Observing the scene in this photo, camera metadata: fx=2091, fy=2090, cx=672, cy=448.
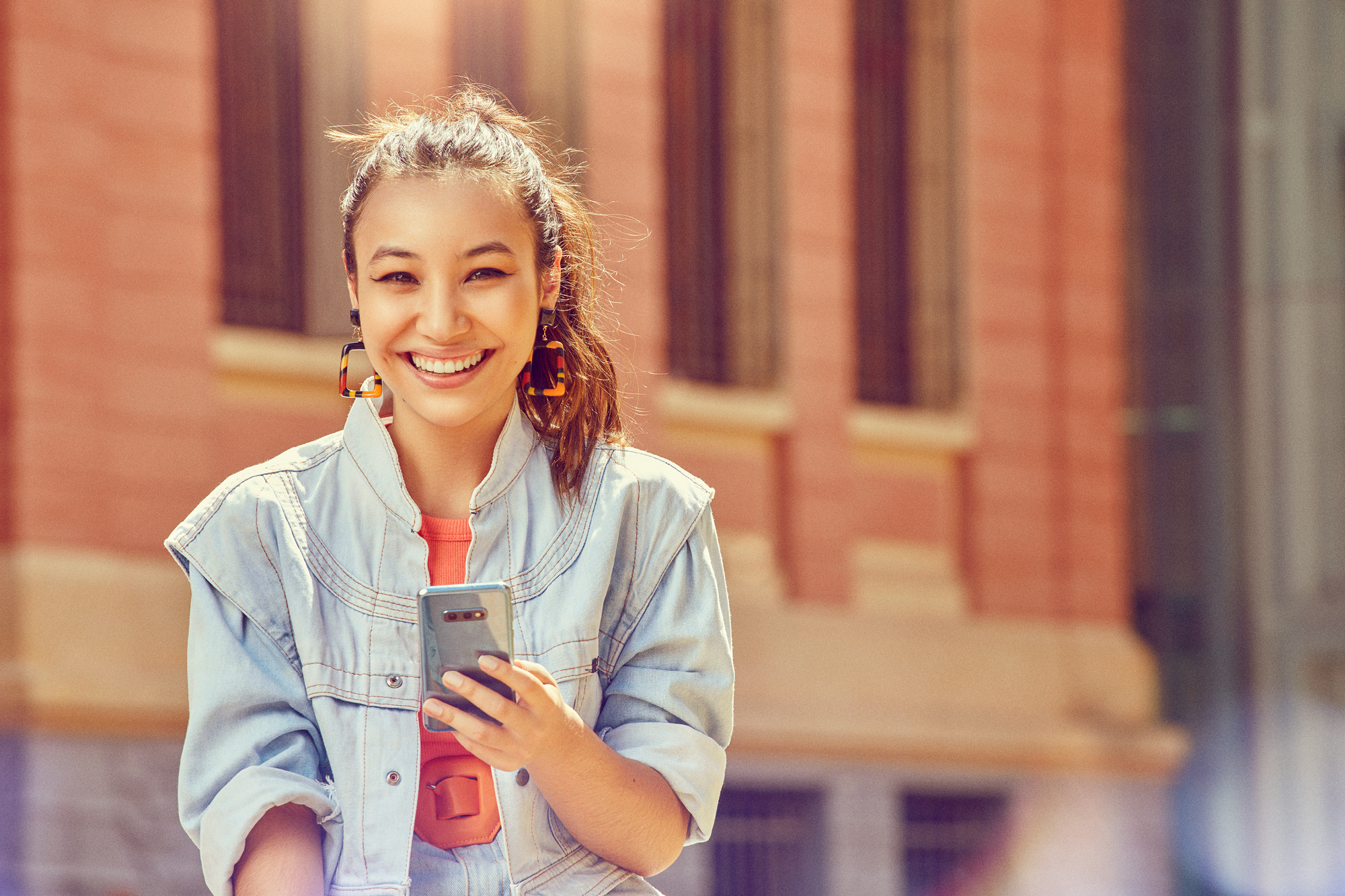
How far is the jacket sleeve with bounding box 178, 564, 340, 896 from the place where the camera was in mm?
2117

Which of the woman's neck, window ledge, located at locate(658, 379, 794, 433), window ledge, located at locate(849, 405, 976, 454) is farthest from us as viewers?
window ledge, located at locate(849, 405, 976, 454)

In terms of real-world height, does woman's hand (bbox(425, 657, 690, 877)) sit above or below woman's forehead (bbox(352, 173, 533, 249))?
below

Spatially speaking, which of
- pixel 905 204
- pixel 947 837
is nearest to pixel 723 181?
pixel 905 204

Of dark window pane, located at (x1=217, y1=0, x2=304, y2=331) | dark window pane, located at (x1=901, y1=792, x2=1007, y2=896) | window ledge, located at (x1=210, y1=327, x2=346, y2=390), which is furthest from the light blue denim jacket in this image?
dark window pane, located at (x1=901, y1=792, x2=1007, y2=896)

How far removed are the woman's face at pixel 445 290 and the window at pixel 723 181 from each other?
9.08m

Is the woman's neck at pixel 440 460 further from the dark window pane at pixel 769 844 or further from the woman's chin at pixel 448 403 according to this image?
the dark window pane at pixel 769 844

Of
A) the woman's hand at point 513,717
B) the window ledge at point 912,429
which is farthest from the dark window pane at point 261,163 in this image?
the woman's hand at point 513,717

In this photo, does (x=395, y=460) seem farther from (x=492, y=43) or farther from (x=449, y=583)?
(x=492, y=43)

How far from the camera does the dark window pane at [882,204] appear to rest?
12398 mm

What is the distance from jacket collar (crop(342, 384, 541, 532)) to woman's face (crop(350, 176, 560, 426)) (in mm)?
44

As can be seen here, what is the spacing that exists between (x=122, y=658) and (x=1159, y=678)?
8.82 m

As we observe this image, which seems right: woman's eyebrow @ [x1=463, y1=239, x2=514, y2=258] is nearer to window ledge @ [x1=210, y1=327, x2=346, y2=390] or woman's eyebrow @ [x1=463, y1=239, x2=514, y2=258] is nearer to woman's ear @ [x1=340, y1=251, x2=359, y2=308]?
woman's ear @ [x1=340, y1=251, x2=359, y2=308]

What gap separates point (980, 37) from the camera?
12.6 meters

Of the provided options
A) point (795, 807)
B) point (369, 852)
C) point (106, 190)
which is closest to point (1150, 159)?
point (795, 807)
